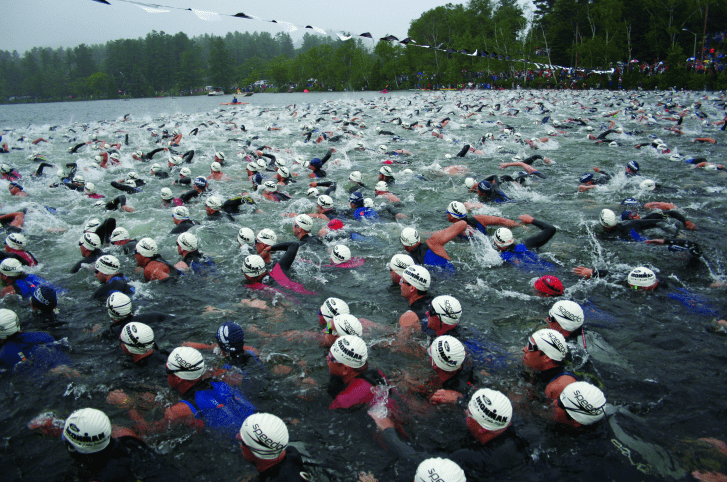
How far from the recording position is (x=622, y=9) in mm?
56000

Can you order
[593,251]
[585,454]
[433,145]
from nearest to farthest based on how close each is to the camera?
[585,454]
[593,251]
[433,145]

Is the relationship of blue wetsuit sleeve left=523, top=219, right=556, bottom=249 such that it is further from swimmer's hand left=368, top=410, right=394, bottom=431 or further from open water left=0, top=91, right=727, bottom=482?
swimmer's hand left=368, top=410, right=394, bottom=431

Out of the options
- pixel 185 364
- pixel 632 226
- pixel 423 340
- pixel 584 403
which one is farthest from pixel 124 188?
pixel 632 226

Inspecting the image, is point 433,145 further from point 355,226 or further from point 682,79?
point 682,79

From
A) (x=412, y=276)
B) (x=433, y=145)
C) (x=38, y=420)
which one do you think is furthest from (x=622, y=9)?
(x=38, y=420)

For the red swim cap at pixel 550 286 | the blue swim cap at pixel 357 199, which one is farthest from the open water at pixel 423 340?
the blue swim cap at pixel 357 199

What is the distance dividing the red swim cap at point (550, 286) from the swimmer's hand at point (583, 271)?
102 cm

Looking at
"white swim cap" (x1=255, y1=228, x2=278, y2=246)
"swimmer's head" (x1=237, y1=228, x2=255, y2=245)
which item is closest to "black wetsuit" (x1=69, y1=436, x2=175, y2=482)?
"white swim cap" (x1=255, y1=228, x2=278, y2=246)

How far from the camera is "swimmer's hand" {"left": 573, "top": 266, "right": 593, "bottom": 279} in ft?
21.6

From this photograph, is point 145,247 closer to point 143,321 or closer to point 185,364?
point 143,321

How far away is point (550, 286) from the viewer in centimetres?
594

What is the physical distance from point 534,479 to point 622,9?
246 feet

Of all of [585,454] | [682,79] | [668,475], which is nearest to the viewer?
[668,475]

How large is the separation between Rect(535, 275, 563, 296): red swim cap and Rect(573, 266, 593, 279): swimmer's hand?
1.02 metres
